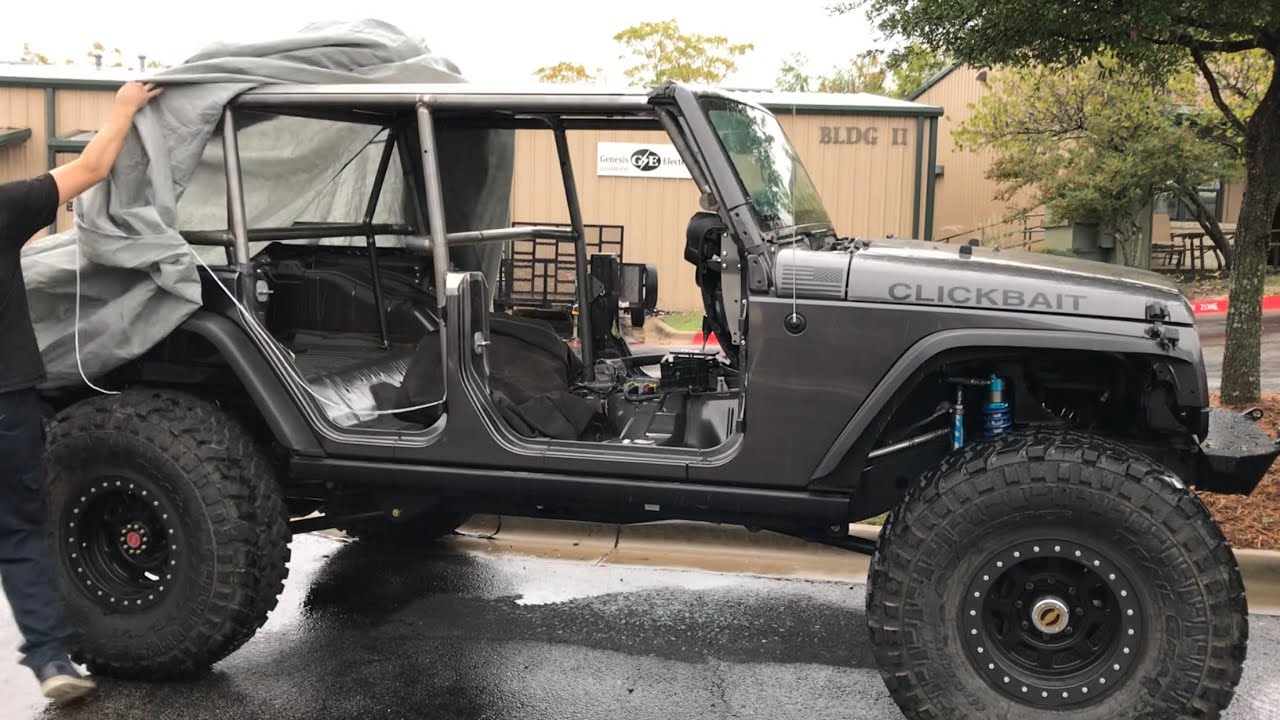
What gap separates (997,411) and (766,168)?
1.25m

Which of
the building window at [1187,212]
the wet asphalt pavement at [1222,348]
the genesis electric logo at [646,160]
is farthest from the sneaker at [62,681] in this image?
the building window at [1187,212]

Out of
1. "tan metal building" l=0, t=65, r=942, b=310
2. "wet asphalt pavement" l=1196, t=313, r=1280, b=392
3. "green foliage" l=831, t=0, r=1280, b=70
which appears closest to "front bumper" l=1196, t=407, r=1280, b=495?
"green foliage" l=831, t=0, r=1280, b=70

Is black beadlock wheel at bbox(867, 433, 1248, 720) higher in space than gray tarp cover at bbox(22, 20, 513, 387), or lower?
lower

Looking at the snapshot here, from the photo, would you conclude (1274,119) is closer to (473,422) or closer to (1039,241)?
(473,422)

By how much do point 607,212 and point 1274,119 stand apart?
12340mm

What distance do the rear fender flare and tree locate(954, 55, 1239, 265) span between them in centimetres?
1425

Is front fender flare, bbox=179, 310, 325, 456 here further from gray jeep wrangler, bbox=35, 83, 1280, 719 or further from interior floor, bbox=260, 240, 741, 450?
interior floor, bbox=260, 240, 741, 450

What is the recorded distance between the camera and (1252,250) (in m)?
7.37

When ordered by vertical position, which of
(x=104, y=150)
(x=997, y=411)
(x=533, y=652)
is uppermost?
(x=104, y=150)

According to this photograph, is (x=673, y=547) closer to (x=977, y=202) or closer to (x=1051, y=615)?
(x=1051, y=615)

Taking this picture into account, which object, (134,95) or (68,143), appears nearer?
(134,95)

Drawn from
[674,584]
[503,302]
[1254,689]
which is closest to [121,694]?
[674,584]

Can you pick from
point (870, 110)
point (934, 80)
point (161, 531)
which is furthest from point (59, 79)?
point (934, 80)

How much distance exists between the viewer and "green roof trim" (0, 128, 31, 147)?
1755 centimetres
